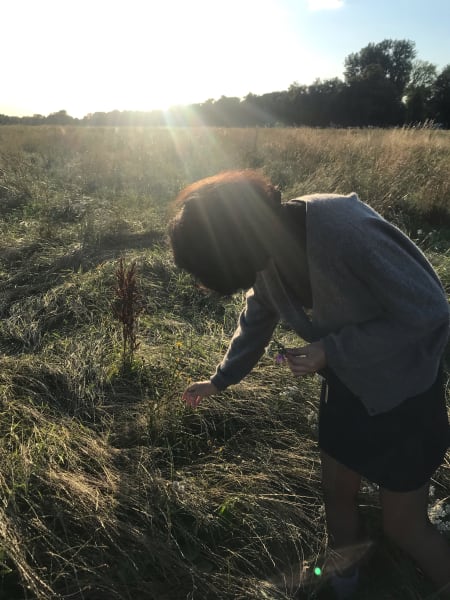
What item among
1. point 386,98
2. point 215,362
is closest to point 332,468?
point 215,362

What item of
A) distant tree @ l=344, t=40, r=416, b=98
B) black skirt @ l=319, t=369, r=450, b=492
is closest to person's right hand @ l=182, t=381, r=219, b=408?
black skirt @ l=319, t=369, r=450, b=492

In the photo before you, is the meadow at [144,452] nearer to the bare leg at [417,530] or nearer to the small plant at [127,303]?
the small plant at [127,303]

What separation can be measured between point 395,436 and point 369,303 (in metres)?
0.40

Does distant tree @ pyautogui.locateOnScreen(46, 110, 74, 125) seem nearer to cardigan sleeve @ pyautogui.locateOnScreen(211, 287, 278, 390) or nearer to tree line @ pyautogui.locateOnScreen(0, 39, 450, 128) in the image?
tree line @ pyautogui.locateOnScreen(0, 39, 450, 128)

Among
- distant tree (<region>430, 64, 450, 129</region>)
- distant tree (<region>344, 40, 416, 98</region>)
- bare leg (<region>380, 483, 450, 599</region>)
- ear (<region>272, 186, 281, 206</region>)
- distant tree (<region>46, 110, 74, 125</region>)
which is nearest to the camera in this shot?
ear (<region>272, 186, 281, 206</region>)

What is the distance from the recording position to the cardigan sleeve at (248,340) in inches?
60.0

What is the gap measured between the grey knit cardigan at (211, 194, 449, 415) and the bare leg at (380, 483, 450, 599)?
0.30 m

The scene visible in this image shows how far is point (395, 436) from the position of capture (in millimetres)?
1228

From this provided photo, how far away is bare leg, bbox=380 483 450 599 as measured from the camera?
126cm

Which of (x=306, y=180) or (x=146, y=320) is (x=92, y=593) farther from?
(x=306, y=180)

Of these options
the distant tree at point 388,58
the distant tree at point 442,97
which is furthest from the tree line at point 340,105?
the distant tree at point 388,58

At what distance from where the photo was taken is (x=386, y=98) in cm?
4369

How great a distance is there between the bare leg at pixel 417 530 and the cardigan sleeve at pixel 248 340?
0.61m

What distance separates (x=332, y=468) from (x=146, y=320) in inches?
79.2
